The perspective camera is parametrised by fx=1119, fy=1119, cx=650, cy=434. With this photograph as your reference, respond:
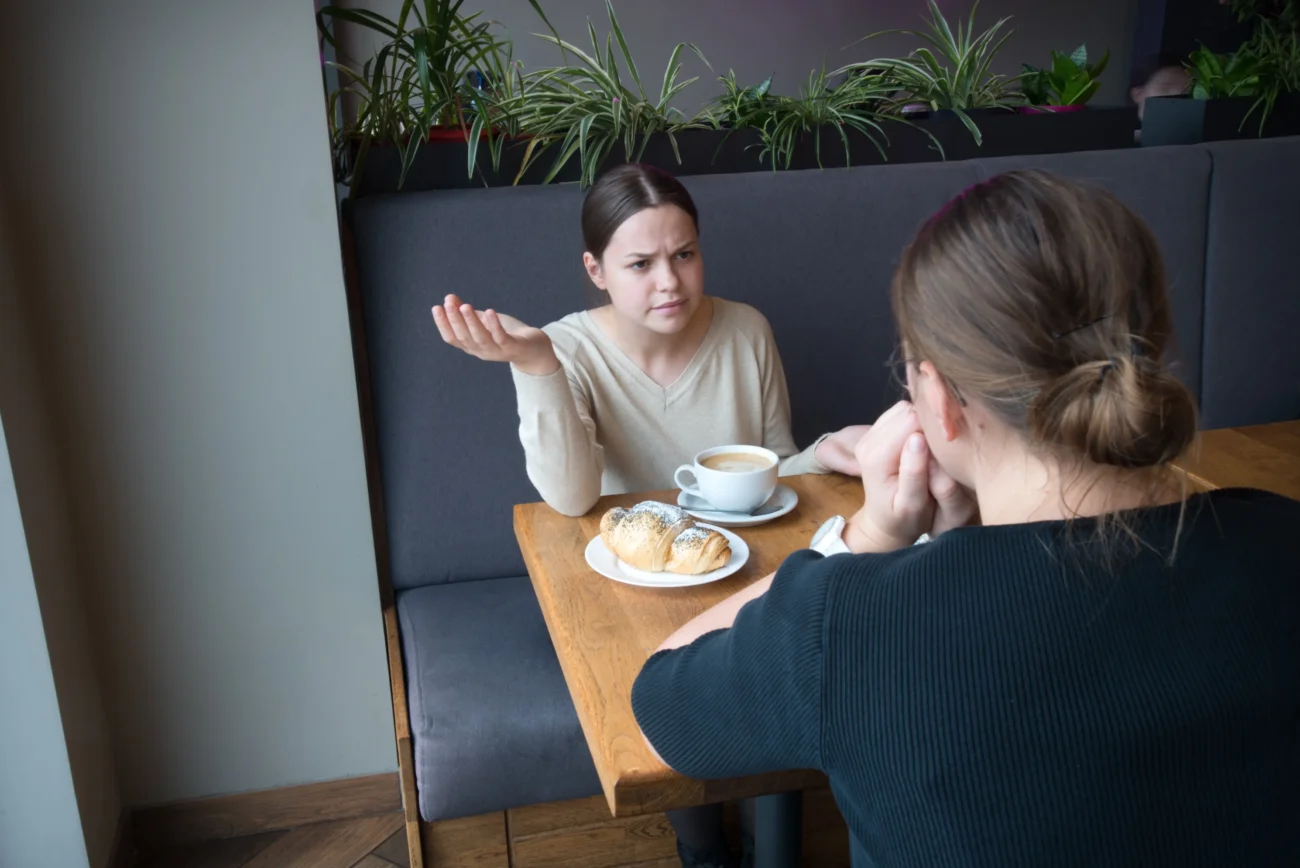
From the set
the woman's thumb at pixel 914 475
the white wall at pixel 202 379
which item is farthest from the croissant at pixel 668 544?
the white wall at pixel 202 379

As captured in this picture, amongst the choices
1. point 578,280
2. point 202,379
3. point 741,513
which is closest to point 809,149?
point 578,280

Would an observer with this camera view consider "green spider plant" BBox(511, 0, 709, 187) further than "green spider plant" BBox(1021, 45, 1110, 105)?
No

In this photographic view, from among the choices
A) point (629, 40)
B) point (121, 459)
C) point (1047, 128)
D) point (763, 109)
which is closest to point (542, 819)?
point (121, 459)

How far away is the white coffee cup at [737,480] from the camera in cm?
136

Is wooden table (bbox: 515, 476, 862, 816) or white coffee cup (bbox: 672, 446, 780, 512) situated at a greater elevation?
white coffee cup (bbox: 672, 446, 780, 512)

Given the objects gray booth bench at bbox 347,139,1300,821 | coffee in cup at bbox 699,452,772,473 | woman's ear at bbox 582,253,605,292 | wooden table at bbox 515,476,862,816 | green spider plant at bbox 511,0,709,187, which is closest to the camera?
wooden table at bbox 515,476,862,816

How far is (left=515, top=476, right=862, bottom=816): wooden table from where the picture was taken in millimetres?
936

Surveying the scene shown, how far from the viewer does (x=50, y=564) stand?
5.41 feet

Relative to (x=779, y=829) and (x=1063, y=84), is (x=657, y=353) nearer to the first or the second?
(x=779, y=829)

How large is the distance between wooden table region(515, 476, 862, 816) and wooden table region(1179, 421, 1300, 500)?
0.51m

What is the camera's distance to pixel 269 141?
1682 mm

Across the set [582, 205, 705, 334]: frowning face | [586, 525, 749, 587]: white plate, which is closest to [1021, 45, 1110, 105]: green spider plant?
[582, 205, 705, 334]: frowning face

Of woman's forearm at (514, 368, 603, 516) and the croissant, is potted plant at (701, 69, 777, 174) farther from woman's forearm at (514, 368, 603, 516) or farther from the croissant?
the croissant

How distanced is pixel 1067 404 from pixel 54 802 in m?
1.60
